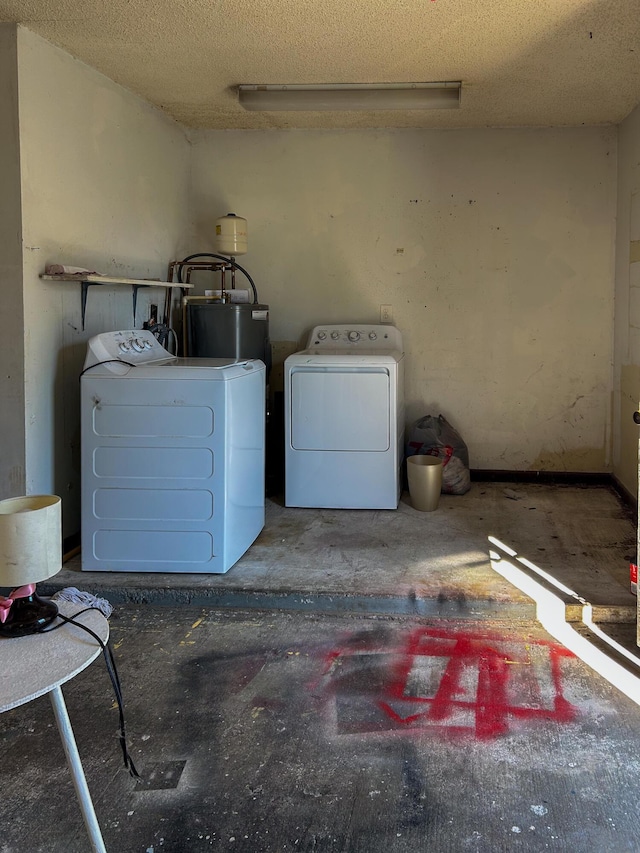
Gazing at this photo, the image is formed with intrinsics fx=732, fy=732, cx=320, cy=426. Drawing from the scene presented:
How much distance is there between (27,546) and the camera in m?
1.42

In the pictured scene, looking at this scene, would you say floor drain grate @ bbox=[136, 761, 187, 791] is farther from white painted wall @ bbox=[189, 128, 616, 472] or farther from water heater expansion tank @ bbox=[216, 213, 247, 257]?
water heater expansion tank @ bbox=[216, 213, 247, 257]

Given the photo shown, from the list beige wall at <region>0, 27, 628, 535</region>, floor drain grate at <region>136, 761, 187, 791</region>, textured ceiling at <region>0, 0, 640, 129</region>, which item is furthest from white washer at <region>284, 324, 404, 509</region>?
floor drain grate at <region>136, 761, 187, 791</region>

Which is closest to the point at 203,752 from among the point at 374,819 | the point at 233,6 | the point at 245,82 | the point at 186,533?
the point at 374,819

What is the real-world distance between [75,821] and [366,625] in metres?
1.37

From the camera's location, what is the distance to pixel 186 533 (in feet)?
Result: 10.4

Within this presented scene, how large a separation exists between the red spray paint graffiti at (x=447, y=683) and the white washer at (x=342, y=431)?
1.40m

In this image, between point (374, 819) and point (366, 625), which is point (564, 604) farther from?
point (374, 819)

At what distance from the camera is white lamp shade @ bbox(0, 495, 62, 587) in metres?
1.41

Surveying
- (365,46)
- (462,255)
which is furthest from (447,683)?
(462,255)

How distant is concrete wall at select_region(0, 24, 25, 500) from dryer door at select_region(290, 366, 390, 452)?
1.57 meters

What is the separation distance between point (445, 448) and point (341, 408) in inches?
32.3

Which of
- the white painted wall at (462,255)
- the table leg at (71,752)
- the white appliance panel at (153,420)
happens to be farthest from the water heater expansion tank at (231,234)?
the table leg at (71,752)

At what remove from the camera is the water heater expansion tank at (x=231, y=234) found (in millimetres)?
4633

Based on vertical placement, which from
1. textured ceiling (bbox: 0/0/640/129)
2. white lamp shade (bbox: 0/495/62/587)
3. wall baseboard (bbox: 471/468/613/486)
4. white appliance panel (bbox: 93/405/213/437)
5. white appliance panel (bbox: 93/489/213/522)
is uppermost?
textured ceiling (bbox: 0/0/640/129)
